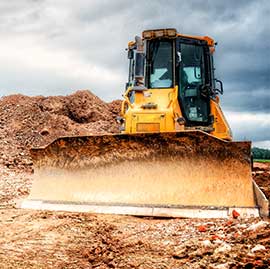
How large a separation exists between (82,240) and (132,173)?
1.66m

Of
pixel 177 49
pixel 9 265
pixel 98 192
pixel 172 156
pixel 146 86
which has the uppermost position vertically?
pixel 177 49

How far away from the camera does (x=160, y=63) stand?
305 inches

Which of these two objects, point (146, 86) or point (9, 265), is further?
point (146, 86)

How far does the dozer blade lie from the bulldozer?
13mm

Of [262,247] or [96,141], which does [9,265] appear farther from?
[96,141]

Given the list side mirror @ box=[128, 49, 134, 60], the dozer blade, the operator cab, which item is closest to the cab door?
the operator cab

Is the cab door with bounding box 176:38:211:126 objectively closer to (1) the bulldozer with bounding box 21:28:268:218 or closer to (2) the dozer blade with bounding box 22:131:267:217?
(1) the bulldozer with bounding box 21:28:268:218

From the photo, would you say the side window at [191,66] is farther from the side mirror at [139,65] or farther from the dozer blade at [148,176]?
the dozer blade at [148,176]

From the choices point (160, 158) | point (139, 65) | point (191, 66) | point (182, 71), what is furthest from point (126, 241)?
point (191, 66)

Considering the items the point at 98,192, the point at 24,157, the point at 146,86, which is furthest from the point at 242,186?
the point at 24,157

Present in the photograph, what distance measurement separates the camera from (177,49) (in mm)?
7715

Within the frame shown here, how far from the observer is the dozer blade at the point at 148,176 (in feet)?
19.1

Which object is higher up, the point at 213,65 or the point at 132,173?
the point at 213,65

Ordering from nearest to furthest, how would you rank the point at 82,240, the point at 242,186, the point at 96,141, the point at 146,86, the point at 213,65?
the point at 82,240
the point at 242,186
the point at 96,141
the point at 146,86
the point at 213,65
